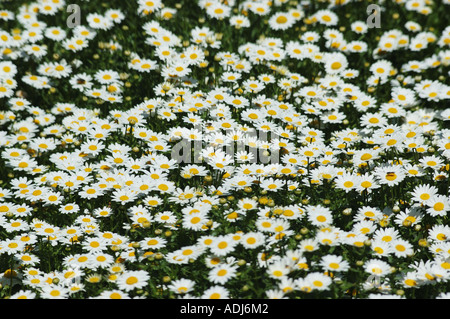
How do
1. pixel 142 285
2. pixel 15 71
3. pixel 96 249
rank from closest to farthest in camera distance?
pixel 142 285, pixel 96 249, pixel 15 71

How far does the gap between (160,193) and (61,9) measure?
366 cm

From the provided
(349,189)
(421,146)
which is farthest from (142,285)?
(421,146)

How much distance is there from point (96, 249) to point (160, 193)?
0.69 meters

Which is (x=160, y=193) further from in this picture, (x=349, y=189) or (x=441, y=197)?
(x=441, y=197)

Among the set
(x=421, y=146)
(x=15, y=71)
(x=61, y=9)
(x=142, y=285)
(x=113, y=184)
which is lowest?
(x=142, y=285)

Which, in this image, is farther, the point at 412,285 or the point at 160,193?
the point at 160,193

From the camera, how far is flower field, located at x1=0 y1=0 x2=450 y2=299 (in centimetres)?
371

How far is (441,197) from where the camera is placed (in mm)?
4105

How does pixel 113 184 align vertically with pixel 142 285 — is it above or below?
above

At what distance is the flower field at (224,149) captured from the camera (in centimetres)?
371

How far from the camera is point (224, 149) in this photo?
4.88m

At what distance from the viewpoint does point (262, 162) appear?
15.5 feet
